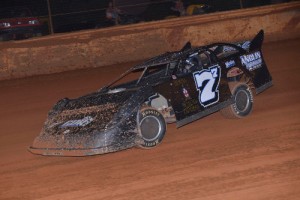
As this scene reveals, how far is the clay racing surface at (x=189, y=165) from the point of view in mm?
5168

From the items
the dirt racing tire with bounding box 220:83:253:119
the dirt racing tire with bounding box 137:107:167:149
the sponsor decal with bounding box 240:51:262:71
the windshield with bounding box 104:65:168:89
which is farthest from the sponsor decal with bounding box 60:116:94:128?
the sponsor decal with bounding box 240:51:262:71

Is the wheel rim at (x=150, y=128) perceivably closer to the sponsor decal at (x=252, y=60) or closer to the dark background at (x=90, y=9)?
the sponsor decal at (x=252, y=60)

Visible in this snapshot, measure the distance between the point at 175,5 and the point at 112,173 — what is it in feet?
42.2

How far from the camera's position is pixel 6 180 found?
6.23m

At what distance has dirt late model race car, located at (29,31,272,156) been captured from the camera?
6.43 metres

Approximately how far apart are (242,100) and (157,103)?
1387mm

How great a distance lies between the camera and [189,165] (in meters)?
5.98

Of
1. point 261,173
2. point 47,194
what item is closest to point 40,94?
point 47,194

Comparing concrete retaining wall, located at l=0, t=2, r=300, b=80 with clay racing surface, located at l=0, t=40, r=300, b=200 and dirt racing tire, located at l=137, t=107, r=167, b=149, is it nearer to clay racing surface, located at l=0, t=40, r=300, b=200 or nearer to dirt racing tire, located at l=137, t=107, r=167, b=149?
clay racing surface, located at l=0, t=40, r=300, b=200

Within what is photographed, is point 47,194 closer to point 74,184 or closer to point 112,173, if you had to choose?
point 74,184

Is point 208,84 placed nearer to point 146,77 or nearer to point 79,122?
point 146,77

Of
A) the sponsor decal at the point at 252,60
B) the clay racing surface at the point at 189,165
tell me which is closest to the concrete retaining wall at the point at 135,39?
the clay racing surface at the point at 189,165

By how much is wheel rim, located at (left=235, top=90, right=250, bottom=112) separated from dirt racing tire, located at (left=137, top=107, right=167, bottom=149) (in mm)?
1535

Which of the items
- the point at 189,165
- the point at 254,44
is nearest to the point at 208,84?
the point at 254,44
